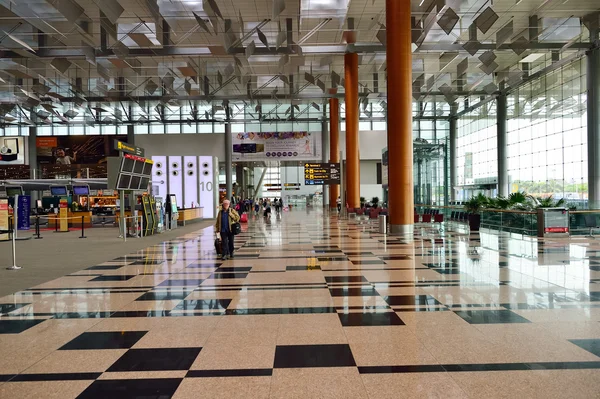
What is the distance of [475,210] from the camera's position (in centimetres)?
2091

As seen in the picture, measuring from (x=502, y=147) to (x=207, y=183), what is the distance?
73.9 ft

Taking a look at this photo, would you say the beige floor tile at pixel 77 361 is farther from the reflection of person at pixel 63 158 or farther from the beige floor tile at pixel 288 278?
the reflection of person at pixel 63 158

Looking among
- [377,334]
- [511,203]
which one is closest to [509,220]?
[511,203]

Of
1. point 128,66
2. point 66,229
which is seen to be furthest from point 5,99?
point 66,229

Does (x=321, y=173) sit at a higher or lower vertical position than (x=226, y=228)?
higher

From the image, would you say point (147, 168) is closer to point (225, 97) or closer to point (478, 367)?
point (225, 97)

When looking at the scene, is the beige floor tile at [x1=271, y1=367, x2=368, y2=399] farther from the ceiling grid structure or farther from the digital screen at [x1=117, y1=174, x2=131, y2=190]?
the digital screen at [x1=117, y1=174, x2=131, y2=190]

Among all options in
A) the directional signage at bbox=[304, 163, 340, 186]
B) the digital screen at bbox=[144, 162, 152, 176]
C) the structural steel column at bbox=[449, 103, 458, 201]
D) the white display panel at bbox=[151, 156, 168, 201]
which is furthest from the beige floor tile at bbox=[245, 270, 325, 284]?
the structural steel column at bbox=[449, 103, 458, 201]

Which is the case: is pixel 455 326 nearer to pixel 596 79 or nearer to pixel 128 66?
pixel 596 79

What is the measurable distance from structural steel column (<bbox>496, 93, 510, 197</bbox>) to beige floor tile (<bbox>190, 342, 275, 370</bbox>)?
36681 millimetres

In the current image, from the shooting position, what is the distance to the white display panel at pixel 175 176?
109 feet

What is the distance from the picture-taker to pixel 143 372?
3902 mm

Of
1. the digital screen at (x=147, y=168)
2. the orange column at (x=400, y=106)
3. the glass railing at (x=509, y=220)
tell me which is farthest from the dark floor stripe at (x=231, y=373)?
the digital screen at (x=147, y=168)

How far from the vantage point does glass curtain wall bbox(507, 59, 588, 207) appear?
28.1 metres
